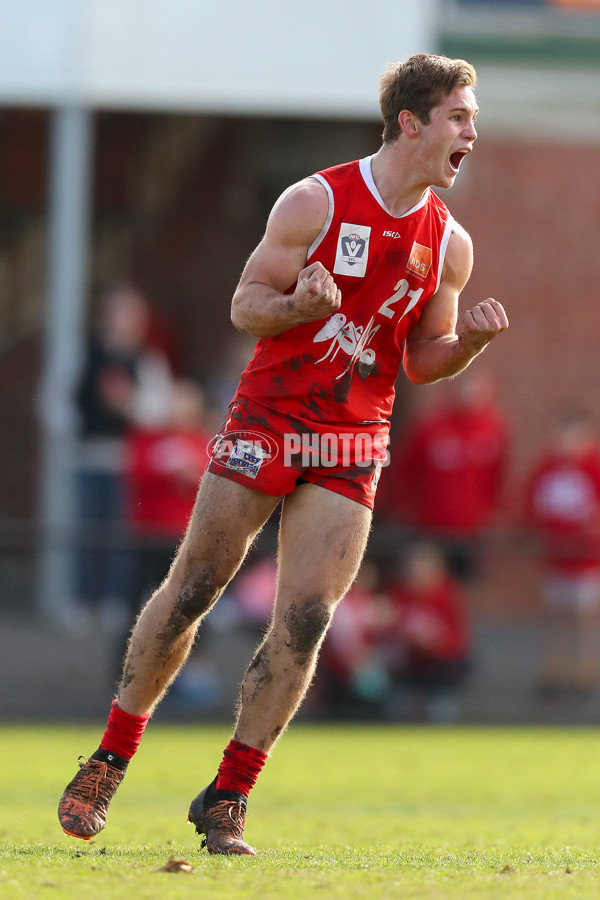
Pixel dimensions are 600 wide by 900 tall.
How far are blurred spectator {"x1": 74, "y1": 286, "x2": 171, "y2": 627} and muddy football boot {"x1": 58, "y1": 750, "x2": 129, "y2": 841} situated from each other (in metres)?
5.48

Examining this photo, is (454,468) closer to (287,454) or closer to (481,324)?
(481,324)

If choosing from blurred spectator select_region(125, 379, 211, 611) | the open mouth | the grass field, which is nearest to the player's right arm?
the open mouth

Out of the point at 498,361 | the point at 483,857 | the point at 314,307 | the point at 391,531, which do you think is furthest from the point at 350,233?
the point at 498,361

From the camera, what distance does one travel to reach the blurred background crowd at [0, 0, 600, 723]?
34.8 ft

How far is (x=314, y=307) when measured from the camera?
4.53 metres

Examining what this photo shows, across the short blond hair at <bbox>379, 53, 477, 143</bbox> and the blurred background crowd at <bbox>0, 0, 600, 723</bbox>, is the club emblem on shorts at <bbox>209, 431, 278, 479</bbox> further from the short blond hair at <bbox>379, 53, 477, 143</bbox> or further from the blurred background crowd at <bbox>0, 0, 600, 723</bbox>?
the blurred background crowd at <bbox>0, 0, 600, 723</bbox>

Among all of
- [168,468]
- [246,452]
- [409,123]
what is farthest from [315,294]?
[168,468]

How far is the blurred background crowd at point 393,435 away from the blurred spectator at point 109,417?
0.02 metres

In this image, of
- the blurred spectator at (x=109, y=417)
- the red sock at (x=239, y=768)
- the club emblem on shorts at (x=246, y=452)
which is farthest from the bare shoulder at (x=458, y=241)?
the blurred spectator at (x=109, y=417)

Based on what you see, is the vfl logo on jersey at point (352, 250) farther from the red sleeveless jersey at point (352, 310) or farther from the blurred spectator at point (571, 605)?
the blurred spectator at point (571, 605)

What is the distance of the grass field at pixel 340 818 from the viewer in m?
4.12

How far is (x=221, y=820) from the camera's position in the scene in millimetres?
4816

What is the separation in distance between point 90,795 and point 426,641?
5.93m

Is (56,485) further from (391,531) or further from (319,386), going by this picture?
(319,386)
